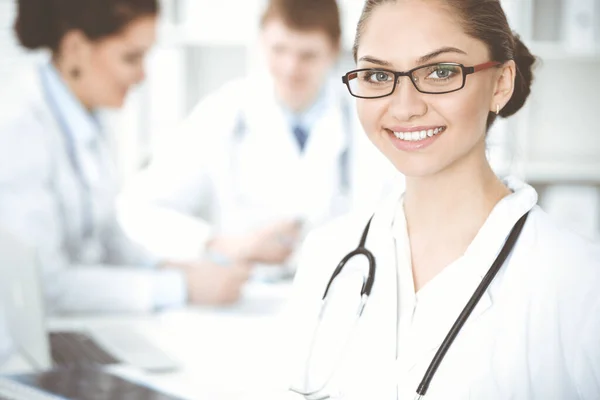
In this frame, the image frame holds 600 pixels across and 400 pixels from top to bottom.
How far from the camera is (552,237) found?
86 centimetres

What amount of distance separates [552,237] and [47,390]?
0.84 m

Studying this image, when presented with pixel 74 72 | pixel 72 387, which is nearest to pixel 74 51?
pixel 74 72

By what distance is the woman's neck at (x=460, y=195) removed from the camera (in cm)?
89

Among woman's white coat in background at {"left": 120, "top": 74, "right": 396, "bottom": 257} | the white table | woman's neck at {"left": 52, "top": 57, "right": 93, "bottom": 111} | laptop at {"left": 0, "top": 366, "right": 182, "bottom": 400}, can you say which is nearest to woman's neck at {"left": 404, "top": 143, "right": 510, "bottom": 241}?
the white table

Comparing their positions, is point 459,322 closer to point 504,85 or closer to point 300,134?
point 504,85

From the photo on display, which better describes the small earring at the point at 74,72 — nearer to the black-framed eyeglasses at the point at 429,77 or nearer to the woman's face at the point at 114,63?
the woman's face at the point at 114,63

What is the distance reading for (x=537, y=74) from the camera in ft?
10.0

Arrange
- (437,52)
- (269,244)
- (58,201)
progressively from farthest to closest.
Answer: (269,244) < (58,201) < (437,52)

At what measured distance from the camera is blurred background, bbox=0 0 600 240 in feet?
10.1

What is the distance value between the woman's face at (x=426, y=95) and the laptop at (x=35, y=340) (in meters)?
0.77

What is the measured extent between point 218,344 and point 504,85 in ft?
3.08

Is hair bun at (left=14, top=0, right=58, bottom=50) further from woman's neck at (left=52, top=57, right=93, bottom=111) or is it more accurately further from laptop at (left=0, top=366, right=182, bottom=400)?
laptop at (left=0, top=366, right=182, bottom=400)

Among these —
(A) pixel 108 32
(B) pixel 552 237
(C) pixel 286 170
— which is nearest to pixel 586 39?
(C) pixel 286 170

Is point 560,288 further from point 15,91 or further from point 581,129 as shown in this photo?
point 581,129
